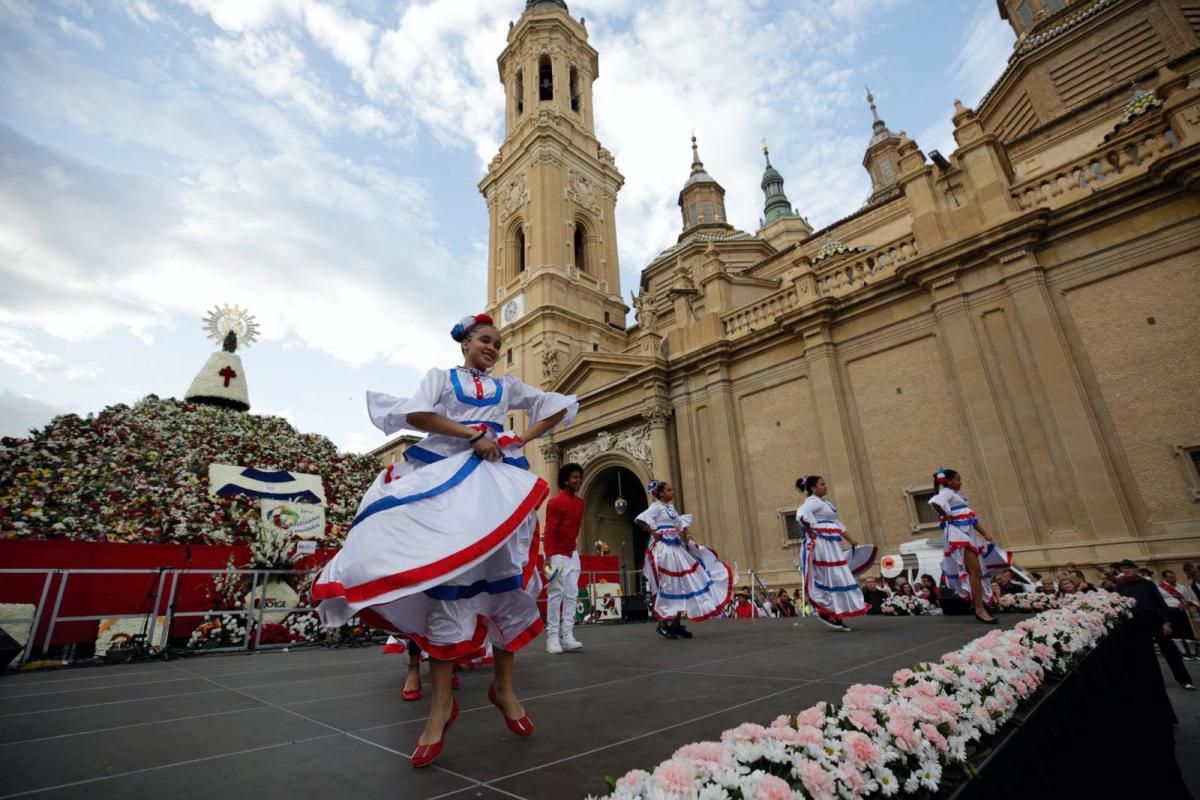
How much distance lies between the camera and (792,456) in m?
14.7

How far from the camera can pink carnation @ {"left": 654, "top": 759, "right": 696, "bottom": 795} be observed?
1211 mm

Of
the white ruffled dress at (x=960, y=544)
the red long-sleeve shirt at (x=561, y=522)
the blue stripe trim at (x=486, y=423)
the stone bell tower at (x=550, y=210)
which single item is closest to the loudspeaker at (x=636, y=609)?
the white ruffled dress at (x=960, y=544)

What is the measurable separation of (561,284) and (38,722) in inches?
1020

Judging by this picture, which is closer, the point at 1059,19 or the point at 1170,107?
the point at 1170,107

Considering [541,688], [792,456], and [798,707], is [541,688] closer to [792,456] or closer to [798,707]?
[798,707]

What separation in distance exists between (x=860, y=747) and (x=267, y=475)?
58.1 ft

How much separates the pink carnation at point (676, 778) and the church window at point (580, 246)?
102 ft

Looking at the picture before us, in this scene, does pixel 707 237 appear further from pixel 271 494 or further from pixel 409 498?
pixel 409 498

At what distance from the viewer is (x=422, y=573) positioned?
86.3 inches

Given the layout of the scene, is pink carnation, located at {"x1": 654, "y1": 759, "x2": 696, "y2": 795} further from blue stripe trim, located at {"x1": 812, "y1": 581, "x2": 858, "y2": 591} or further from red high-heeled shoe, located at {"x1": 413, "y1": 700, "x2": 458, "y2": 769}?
blue stripe trim, located at {"x1": 812, "y1": 581, "x2": 858, "y2": 591}

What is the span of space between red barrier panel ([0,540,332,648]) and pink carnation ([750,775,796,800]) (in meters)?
9.78

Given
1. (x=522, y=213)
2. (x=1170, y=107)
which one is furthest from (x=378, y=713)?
(x=522, y=213)

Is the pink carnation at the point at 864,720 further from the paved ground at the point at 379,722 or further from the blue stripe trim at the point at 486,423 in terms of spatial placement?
the blue stripe trim at the point at 486,423

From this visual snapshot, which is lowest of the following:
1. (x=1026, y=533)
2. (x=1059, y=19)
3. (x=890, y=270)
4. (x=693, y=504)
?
(x=1026, y=533)
